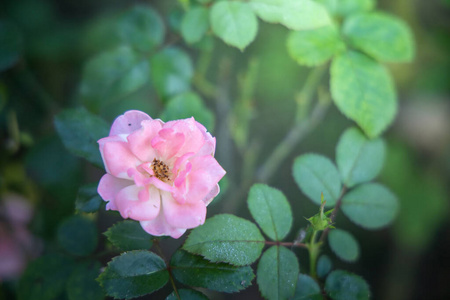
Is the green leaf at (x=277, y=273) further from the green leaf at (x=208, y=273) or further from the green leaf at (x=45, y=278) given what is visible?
the green leaf at (x=45, y=278)

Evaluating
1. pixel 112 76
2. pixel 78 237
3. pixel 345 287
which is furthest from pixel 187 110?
pixel 345 287

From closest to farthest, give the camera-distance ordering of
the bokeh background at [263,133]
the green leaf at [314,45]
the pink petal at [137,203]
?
the pink petal at [137,203] < the green leaf at [314,45] < the bokeh background at [263,133]

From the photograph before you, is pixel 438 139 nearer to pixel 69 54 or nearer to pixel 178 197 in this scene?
pixel 178 197

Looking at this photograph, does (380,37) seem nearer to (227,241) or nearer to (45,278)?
(227,241)

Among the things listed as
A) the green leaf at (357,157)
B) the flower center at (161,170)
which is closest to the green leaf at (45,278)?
the flower center at (161,170)

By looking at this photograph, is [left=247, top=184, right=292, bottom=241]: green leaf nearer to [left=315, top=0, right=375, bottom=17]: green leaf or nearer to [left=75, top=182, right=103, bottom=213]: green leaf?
[left=75, top=182, right=103, bottom=213]: green leaf

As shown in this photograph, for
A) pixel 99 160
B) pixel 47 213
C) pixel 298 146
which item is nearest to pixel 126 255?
pixel 99 160

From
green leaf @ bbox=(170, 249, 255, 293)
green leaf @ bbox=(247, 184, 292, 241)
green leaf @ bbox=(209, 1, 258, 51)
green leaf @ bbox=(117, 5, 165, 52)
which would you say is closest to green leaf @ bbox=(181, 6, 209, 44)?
green leaf @ bbox=(209, 1, 258, 51)
